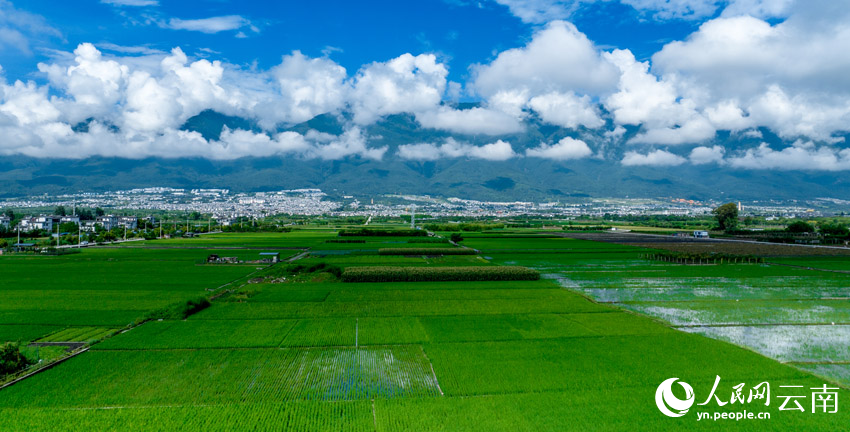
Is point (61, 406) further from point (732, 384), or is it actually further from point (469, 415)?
point (732, 384)

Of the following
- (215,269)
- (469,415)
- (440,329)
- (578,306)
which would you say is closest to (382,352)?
(440,329)

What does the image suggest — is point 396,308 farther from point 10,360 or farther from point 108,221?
point 108,221

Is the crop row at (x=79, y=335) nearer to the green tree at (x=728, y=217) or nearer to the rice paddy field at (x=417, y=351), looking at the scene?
the rice paddy field at (x=417, y=351)

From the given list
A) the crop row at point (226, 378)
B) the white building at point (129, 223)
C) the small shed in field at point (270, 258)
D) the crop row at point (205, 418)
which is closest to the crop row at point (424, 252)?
the small shed in field at point (270, 258)

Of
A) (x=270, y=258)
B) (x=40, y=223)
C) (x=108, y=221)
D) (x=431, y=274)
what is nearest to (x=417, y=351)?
(x=431, y=274)

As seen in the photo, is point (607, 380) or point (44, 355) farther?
point (44, 355)

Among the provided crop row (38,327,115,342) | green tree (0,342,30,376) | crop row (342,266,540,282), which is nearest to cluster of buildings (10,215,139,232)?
crop row (342,266,540,282)
